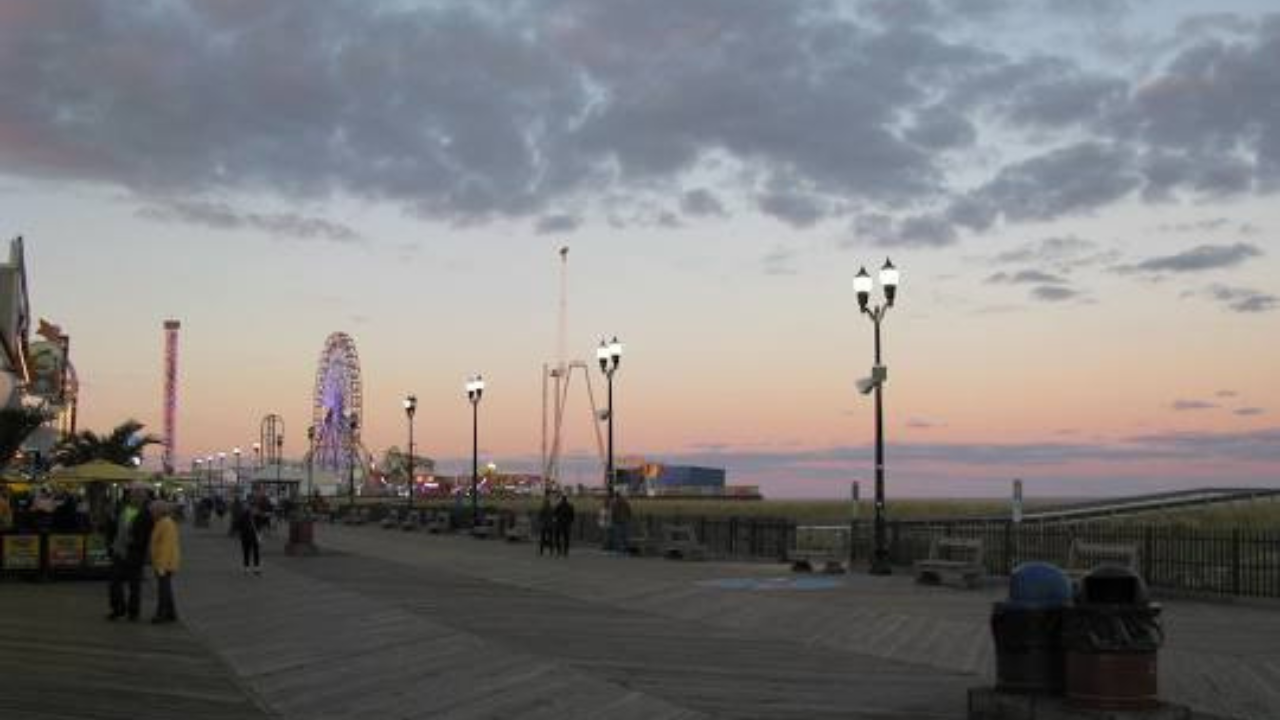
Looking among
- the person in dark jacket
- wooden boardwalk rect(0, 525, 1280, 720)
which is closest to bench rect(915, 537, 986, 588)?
wooden boardwalk rect(0, 525, 1280, 720)

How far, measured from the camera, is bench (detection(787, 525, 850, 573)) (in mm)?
27703

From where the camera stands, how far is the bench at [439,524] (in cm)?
5462

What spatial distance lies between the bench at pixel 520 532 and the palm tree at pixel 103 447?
60.9ft

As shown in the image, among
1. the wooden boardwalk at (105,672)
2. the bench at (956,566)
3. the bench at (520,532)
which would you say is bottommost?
the bench at (520,532)

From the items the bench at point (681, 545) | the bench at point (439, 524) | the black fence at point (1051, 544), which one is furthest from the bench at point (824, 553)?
the bench at point (439, 524)

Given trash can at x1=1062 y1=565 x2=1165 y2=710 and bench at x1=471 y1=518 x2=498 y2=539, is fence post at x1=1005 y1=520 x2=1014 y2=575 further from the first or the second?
bench at x1=471 y1=518 x2=498 y2=539

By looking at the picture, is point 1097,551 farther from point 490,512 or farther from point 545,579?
point 490,512

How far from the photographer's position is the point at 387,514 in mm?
69312

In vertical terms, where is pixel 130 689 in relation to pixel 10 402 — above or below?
below

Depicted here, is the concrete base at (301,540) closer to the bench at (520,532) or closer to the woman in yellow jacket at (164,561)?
the bench at (520,532)

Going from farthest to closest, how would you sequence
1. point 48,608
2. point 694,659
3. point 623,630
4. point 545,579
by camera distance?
point 545,579, point 48,608, point 623,630, point 694,659

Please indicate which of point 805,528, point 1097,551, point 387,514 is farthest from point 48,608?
point 387,514

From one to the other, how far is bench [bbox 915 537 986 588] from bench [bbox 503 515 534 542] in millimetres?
21568

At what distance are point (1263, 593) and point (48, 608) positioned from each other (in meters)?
17.6
